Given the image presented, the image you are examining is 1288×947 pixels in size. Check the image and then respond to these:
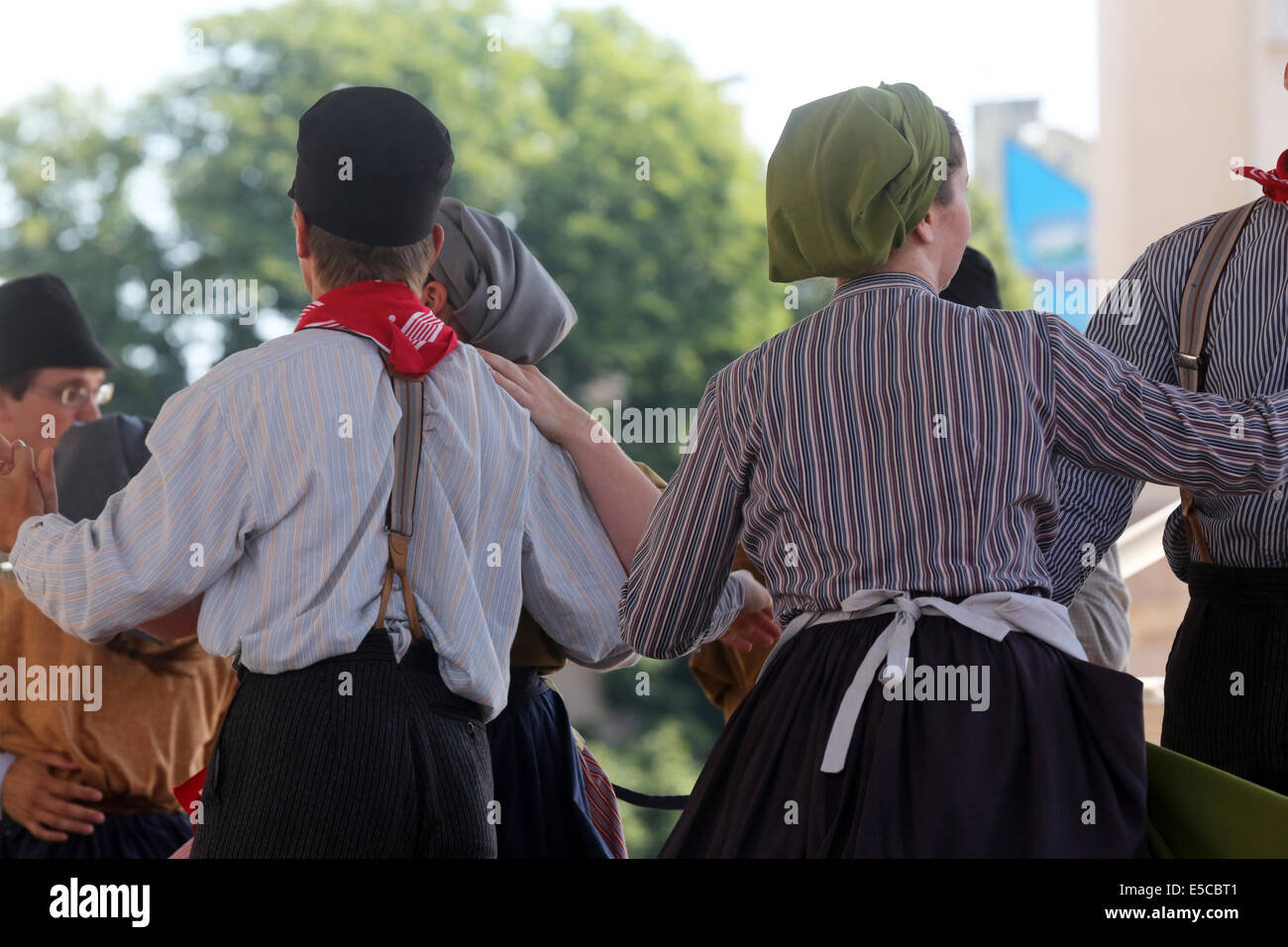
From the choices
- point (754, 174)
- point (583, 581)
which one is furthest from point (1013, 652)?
point (754, 174)

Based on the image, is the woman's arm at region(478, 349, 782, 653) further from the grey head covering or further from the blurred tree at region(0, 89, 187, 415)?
the blurred tree at region(0, 89, 187, 415)

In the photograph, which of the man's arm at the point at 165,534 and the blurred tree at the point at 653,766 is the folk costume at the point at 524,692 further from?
the blurred tree at the point at 653,766

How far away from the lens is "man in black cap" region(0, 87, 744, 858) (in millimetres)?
2125

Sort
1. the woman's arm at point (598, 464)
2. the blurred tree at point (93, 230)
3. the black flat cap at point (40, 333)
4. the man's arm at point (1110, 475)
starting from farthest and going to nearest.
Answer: the blurred tree at point (93, 230), the black flat cap at point (40, 333), the woman's arm at point (598, 464), the man's arm at point (1110, 475)

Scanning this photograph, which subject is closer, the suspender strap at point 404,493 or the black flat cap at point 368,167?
the suspender strap at point 404,493

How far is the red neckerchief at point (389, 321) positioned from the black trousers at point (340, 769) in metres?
0.38

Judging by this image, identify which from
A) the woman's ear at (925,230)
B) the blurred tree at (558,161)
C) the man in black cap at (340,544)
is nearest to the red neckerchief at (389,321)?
the man in black cap at (340,544)

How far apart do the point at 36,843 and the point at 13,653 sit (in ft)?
1.31

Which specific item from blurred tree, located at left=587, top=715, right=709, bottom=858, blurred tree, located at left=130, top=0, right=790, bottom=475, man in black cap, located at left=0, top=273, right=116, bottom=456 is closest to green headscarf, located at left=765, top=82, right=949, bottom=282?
man in black cap, located at left=0, top=273, right=116, bottom=456

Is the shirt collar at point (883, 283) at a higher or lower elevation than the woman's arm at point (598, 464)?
higher

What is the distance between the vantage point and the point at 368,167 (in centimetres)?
229

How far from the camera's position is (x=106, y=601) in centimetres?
216

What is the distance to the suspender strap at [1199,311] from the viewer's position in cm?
251
